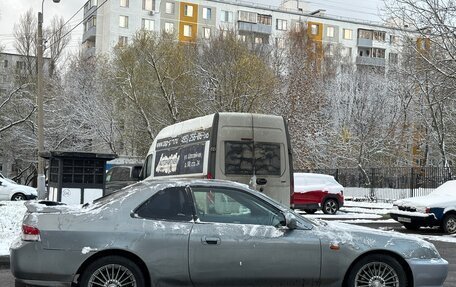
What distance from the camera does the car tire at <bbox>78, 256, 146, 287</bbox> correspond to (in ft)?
19.6

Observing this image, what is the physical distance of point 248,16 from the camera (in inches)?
2675

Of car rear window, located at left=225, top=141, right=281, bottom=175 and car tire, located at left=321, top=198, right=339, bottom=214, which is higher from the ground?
car rear window, located at left=225, top=141, right=281, bottom=175

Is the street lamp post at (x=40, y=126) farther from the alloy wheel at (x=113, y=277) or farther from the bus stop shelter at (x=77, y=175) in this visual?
the alloy wheel at (x=113, y=277)

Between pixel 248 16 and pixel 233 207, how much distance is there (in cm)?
6355

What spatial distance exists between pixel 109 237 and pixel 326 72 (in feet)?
143

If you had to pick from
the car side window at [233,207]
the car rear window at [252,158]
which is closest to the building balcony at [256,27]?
the car rear window at [252,158]

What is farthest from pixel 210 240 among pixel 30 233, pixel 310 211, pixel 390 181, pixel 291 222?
pixel 390 181

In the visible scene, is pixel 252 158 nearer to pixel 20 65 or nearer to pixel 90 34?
pixel 20 65

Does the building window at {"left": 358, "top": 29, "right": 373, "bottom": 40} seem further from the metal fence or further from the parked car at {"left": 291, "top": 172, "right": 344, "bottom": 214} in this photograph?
the parked car at {"left": 291, "top": 172, "right": 344, "bottom": 214}

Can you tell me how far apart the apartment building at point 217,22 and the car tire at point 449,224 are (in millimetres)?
37492

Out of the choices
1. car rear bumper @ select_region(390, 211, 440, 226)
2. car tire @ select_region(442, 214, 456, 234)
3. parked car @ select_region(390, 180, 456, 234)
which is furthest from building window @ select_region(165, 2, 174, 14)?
car tire @ select_region(442, 214, 456, 234)

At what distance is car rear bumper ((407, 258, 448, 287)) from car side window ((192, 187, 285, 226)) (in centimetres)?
160

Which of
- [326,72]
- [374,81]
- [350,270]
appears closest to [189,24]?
[326,72]

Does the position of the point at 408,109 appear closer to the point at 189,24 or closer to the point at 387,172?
the point at 387,172
